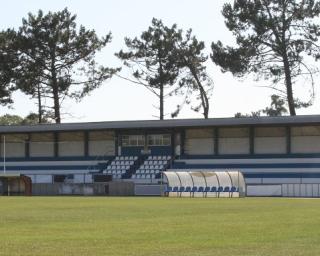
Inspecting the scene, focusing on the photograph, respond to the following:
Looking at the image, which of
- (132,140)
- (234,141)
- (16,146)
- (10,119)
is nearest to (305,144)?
(234,141)

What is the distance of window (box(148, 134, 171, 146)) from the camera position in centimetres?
7962

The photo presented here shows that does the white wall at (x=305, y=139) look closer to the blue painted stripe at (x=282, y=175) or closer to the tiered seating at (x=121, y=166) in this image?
the blue painted stripe at (x=282, y=175)

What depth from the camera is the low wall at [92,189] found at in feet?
222

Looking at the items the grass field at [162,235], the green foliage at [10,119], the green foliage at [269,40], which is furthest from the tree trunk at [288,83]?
the green foliage at [10,119]

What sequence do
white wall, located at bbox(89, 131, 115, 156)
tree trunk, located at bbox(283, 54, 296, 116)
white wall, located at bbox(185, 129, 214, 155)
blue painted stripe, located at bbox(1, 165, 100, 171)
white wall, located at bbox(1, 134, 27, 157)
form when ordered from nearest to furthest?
white wall, located at bbox(185, 129, 214, 155) → blue painted stripe, located at bbox(1, 165, 100, 171) → white wall, located at bbox(89, 131, 115, 156) → tree trunk, located at bbox(283, 54, 296, 116) → white wall, located at bbox(1, 134, 27, 157)

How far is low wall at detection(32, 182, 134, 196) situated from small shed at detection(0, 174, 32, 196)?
130cm

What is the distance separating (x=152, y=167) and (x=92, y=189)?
10.2 m

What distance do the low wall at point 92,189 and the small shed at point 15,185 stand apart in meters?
1.30

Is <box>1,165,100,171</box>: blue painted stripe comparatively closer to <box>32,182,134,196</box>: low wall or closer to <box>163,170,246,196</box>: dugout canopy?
<box>32,182,134,196</box>: low wall

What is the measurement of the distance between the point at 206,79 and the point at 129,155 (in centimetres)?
1918

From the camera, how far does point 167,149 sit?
79.3 m

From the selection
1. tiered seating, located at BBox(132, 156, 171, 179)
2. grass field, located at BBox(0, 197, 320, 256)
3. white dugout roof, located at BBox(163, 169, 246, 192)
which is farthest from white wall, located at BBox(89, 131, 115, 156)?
grass field, located at BBox(0, 197, 320, 256)

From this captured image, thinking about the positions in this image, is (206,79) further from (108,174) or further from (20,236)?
(20,236)

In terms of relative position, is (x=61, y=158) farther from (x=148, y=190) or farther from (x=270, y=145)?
(x=270, y=145)
